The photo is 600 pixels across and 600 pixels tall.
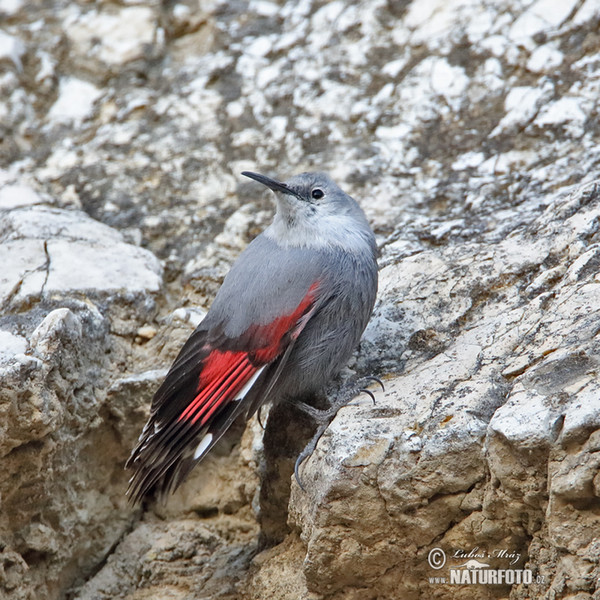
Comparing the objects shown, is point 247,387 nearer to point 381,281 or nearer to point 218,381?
point 218,381

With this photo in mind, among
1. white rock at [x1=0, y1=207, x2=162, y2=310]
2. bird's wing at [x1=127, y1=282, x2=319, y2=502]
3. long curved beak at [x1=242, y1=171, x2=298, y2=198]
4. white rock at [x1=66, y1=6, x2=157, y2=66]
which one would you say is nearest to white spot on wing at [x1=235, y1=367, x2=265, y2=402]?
bird's wing at [x1=127, y1=282, x2=319, y2=502]

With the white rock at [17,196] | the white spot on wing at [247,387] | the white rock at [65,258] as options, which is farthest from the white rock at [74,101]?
the white spot on wing at [247,387]

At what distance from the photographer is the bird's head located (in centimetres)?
288

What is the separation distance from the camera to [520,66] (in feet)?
11.8

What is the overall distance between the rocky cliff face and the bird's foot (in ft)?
0.28

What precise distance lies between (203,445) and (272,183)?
1.07 meters

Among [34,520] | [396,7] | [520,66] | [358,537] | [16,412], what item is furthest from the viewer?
[396,7]

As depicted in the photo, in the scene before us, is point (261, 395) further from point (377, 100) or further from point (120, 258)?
point (377, 100)

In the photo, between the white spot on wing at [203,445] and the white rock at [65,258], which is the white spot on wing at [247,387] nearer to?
the white spot on wing at [203,445]

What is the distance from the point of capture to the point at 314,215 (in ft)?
9.73

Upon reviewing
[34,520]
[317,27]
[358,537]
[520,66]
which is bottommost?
[34,520]

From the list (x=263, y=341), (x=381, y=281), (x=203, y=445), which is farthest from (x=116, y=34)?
(x=203, y=445)

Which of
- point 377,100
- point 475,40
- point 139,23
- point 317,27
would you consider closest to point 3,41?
point 139,23

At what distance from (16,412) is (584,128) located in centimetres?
261
